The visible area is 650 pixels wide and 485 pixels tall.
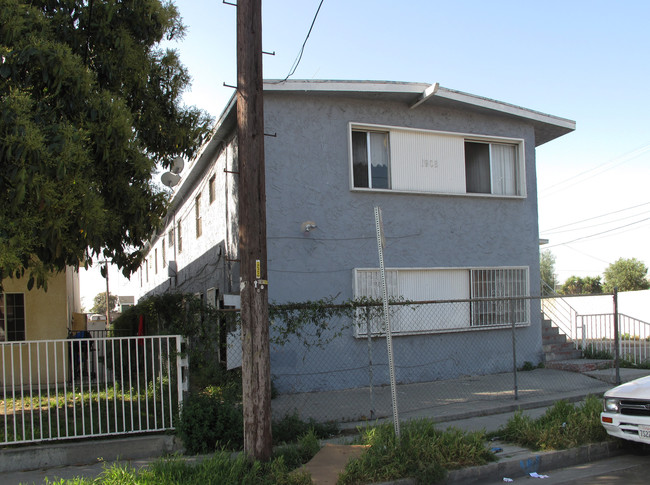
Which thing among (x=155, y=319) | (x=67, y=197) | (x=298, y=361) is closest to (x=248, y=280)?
(x=67, y=197)

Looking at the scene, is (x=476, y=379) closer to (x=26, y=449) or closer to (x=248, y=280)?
(x=248, y=280)

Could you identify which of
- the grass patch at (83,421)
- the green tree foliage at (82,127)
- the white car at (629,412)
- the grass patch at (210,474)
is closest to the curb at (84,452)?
the grass patch at (83,421)

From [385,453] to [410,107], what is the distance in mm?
7753

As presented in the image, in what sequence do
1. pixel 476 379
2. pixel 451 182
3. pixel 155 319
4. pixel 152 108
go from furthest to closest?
pixel 155 319
pixel 451 182
pixel 476 379
pixel 152 108

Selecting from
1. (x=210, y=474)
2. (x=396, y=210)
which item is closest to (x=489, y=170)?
(x=396, y=210)

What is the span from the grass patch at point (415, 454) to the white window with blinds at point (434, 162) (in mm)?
5744

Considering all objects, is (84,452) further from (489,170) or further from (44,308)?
(489,170)

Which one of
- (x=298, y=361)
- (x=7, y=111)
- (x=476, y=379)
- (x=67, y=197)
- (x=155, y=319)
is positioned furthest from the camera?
(x=155, y=319)

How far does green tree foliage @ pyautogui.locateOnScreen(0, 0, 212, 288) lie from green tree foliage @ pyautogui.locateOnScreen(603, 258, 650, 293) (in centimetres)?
3845

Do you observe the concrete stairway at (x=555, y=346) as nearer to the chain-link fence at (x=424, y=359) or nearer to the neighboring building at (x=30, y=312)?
the chain-link fence at (x=424, y=359)

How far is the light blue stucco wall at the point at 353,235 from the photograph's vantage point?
34.1 feet

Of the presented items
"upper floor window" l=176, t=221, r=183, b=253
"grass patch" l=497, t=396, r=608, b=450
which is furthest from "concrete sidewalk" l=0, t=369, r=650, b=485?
"upper floor window" l=176, t=221, r=183, b=253

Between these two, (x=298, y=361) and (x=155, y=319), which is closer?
(x=298, y=361)

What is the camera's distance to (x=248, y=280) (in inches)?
231
